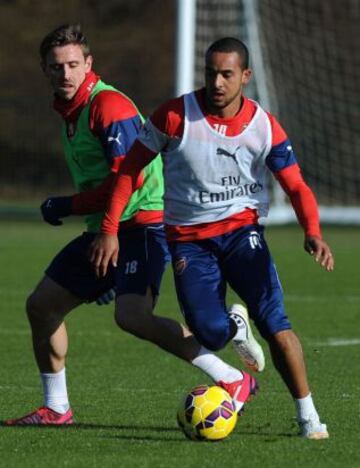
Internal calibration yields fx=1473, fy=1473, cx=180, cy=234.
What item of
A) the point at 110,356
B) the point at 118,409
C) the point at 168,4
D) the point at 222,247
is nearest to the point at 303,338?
the point at 110,356

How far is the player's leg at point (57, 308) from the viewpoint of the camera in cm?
808

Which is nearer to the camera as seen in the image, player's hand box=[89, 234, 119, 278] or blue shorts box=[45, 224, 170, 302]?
player's hand box=[89, 234, 119, 278]

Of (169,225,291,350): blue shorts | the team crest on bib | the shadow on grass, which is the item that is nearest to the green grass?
the shadow on grass

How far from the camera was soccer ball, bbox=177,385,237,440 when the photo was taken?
7243 mm

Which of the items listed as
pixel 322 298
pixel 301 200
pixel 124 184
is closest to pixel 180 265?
pixel 124 184

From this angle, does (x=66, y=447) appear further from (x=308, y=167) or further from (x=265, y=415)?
(x=308, y=167)

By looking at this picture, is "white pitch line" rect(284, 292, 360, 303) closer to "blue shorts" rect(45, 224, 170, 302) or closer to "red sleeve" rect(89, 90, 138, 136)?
"blue shorts" rect(45, 224, 170, 302)

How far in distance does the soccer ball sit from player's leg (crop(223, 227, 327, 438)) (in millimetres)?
336

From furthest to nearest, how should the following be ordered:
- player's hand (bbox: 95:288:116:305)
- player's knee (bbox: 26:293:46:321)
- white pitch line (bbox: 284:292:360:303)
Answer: white pitch line (bbox: 284:292:360:303), player's hand (bbox: 95:288:116:305), player's knee (bbox: 26:293:46:321)

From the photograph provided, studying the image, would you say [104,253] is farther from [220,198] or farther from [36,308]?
[36,308]

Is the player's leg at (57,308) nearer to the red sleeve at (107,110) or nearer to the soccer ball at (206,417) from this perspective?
the red sleeve at (107,110)

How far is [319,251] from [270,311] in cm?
40

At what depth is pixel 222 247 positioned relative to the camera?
299 inches

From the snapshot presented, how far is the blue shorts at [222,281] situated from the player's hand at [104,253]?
37 cm
